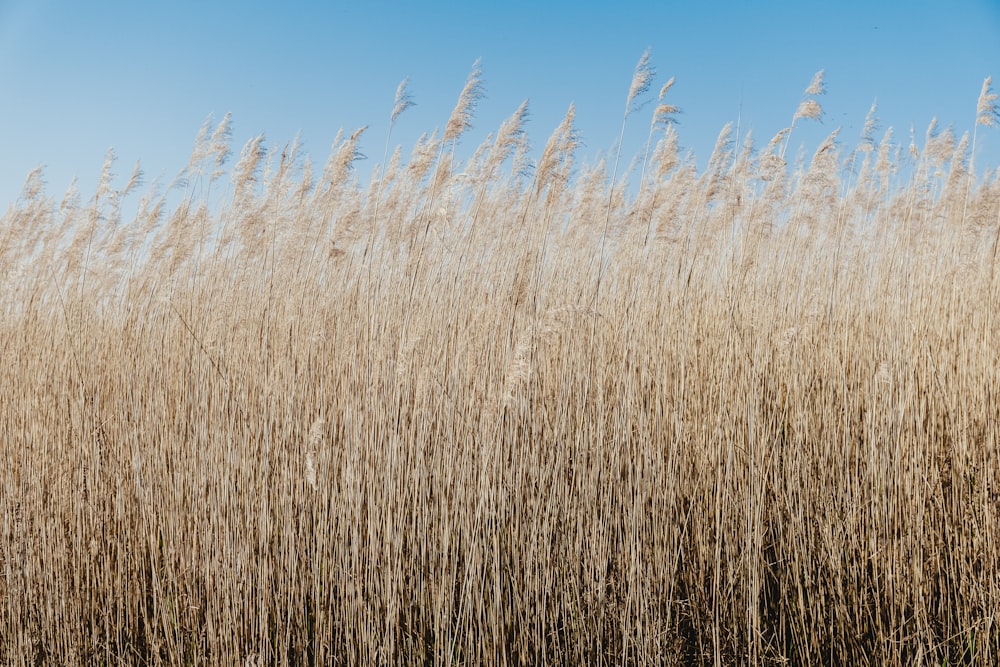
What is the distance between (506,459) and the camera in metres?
1.92

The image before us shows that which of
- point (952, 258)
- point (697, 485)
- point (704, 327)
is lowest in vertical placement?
point (697, 485)

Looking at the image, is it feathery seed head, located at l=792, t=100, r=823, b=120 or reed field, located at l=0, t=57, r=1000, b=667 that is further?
feathery seed head, located at l=792, t=100, r=823, b=120

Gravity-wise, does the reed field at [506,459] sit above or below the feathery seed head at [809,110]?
below

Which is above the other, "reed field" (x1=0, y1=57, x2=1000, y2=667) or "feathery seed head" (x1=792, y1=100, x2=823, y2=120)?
"feathery seed head" (x1=792, y1=100, x2=823, y2=120)

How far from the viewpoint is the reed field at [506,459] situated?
1921mm

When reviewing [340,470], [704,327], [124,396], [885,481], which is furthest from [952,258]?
[124,396]

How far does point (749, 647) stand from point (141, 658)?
5.89ft

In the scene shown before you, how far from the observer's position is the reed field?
1.92 meters

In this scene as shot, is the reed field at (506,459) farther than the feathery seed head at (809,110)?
No

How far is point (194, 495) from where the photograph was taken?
2.14 meters

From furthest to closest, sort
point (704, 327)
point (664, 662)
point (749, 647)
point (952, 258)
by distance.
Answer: point (952, 258) < point (704, 327) < point (664, 662) < point (749, 647)

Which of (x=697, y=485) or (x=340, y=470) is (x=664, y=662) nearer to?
(x=697, y=485)

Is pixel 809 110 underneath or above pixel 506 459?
above

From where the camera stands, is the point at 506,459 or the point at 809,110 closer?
the point at 506,459
